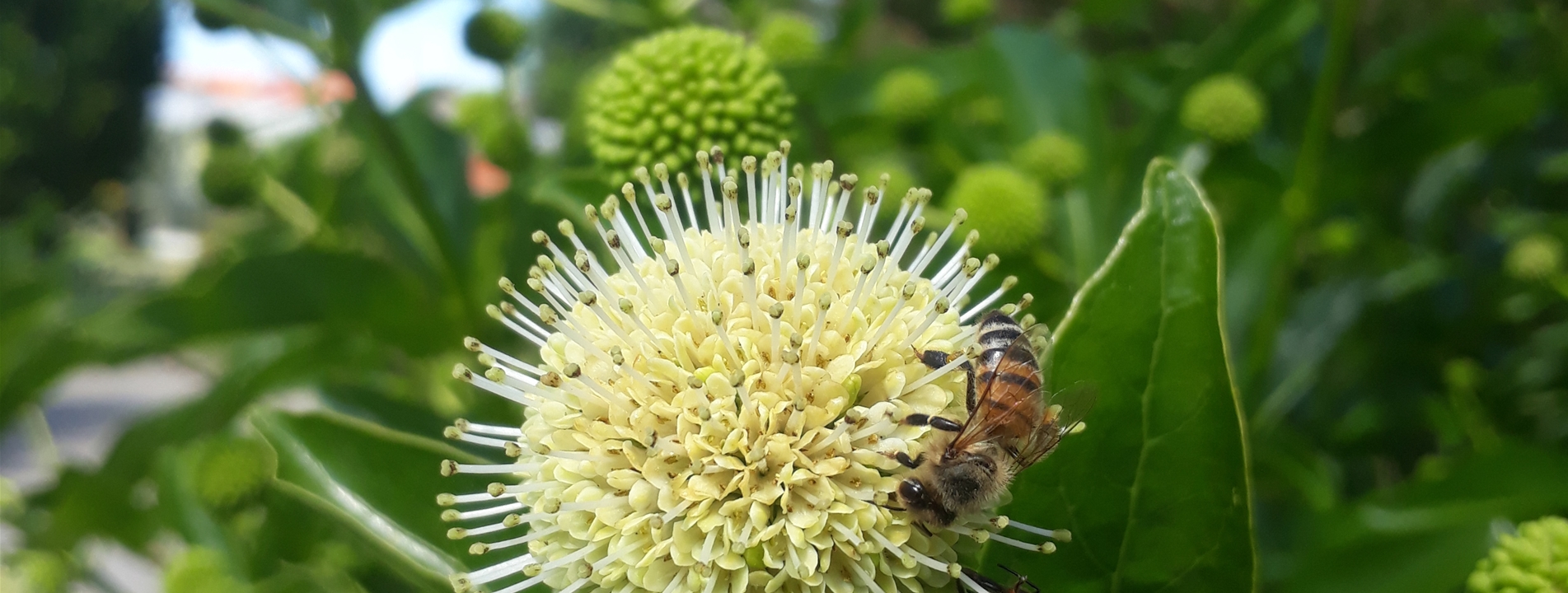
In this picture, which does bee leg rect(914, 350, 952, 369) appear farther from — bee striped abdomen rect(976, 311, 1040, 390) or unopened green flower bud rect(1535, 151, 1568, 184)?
unopened green flower bud rect(1535, 151, 1568, 184)

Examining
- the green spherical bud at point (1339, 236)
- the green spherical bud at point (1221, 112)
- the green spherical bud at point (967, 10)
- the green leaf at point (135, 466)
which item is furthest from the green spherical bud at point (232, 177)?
the green spherical bud at point (1339, 236)

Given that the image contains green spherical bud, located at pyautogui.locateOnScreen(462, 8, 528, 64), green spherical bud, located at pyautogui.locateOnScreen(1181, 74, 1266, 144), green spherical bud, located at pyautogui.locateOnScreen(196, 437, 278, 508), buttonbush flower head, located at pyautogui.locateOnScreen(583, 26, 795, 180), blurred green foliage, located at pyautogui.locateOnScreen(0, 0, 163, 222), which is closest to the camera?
buttonbush flower head, located at pyautogui.locateOnScreen(583, 26, 795, 180)

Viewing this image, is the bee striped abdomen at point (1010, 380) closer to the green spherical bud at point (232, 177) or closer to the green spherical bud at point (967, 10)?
the green spherical bud at point (967, 10)

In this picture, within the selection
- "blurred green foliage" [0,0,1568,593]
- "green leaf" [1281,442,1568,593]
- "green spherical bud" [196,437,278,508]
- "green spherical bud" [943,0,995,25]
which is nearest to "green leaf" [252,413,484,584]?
"blurred green foliage" [0,0,1568,593]

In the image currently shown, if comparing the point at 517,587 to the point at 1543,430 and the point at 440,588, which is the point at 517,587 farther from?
the point at 1543,430

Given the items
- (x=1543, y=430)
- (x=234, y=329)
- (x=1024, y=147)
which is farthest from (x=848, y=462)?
(x=1543, y=430)

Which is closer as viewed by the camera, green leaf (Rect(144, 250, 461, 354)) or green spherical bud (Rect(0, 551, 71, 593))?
green leaf (Rect(144, 250, 461, 354))

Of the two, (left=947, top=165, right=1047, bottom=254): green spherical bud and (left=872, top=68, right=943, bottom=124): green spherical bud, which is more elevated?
(left=872, top=68, right=943, bottom=124): green spherical bud
